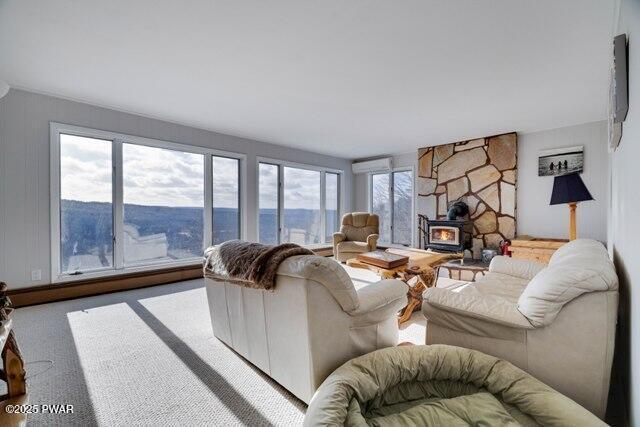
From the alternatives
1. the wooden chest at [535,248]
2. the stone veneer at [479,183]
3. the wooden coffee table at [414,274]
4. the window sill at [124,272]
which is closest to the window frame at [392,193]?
the stone veneer at [479,183]

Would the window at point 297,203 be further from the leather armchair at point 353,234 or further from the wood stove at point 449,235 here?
the wood stove at point 449,235

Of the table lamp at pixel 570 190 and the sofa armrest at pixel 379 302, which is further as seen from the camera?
the table lamp at pixel 570 190

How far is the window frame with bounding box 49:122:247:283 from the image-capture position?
3.30 meters

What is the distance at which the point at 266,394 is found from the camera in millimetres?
1638

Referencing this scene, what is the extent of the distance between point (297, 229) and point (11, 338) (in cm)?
504

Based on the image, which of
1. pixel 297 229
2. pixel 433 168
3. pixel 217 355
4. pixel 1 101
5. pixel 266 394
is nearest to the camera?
pixel 266 394

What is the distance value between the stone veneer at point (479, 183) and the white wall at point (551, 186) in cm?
18

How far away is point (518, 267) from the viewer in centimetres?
262

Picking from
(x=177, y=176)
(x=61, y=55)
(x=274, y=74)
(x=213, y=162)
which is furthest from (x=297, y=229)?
(x=61, y=55)

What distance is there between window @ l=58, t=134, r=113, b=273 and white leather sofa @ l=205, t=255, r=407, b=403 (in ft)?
10.1

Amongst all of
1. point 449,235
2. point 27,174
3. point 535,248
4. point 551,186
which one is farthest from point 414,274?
point 27,174

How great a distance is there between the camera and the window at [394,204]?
20.9 ft

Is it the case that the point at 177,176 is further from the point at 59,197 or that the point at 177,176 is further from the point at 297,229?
the point at 297,229

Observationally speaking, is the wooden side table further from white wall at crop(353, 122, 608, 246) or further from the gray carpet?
the gray carpet
